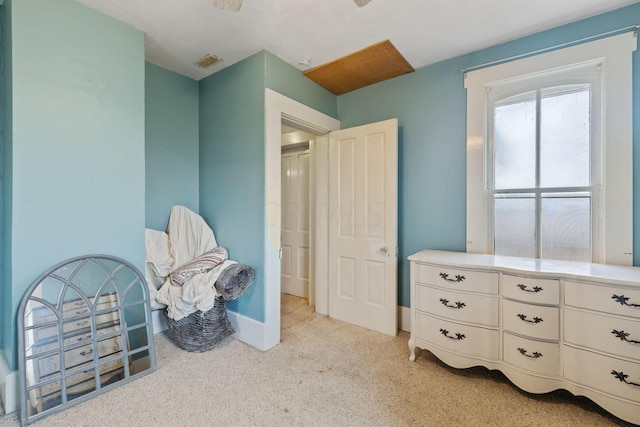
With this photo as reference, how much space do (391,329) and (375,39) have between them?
102 inches

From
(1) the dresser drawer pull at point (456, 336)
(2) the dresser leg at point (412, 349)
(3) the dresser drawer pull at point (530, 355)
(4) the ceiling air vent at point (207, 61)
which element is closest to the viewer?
(3) the dresser drawer pull at point (530, 355)

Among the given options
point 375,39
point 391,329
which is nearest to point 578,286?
point 391,329

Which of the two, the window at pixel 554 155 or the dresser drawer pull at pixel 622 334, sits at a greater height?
the window at pixel 554 155

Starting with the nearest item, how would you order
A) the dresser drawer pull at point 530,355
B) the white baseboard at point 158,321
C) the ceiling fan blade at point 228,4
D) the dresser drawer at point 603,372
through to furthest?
the dresser drawer at point 603,372 < the dresser drawer pull at point 530,355 < the ceiling fan blade at point 228,4 < the white baseboard at point 158,321

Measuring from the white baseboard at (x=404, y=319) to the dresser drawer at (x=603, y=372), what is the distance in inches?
48.7

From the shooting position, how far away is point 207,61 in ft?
8.37

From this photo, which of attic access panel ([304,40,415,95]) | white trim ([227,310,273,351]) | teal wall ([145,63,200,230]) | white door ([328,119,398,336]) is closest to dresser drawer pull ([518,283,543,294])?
white door ([328,119,398,336])

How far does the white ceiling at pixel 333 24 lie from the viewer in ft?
6.01

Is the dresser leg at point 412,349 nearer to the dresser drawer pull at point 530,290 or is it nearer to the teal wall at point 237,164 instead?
the dresser drawer pull at point 530,290

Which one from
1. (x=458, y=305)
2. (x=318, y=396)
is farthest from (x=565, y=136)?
(x=318, y=396)

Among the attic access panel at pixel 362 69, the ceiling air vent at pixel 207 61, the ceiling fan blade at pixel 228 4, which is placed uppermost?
the ceiling air vent at pixel 207 61

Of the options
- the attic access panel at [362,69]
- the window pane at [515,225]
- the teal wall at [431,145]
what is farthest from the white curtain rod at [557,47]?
the window pane at [515,225]

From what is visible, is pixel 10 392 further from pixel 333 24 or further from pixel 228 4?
pixel 333 24

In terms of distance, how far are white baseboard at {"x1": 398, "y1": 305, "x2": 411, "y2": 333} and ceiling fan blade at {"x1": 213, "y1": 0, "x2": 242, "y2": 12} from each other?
2881mm
